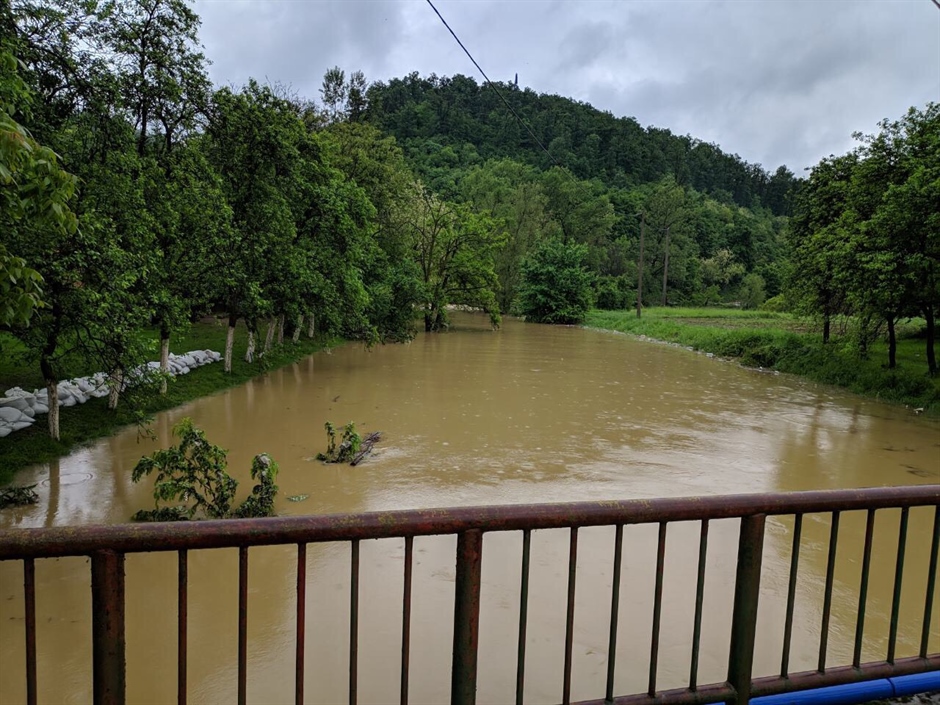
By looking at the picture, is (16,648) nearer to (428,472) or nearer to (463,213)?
(428,472)

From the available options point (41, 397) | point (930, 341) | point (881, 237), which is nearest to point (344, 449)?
point (41, 397)

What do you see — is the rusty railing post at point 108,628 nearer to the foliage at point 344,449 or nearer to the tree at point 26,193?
the tree at point 26,193

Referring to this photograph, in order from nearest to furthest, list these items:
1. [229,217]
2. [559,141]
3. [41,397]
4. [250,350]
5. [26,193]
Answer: [26,193], [41,397], [229,217], [250,350], [559,141]

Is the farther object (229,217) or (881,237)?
(881,237)

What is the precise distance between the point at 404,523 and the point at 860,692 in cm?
187

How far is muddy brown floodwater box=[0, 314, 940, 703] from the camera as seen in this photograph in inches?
168

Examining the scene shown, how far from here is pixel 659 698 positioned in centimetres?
205

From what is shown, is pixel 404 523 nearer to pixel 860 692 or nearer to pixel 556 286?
pixel 860 692

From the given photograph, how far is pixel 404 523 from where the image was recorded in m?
1.78

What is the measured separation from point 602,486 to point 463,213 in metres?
23.2

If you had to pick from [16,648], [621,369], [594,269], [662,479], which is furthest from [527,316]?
[16,648]

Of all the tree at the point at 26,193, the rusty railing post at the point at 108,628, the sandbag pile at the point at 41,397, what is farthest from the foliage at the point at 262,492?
the rusty railing post at the point at 108,628

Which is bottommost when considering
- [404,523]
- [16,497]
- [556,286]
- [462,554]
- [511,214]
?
[16,497]

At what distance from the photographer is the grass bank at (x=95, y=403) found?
8.31m
